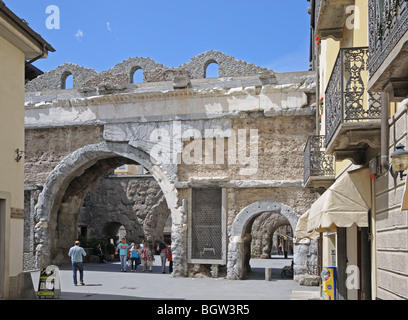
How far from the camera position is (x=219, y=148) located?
17.5m

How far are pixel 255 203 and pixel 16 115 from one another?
8.98 m

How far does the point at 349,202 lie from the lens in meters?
7.34

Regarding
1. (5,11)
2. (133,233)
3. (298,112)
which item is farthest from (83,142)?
(133,233)

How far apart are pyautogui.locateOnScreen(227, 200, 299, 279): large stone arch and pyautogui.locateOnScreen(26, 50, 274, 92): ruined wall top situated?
15.5 feet

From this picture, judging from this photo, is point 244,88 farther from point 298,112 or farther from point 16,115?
point 16,115

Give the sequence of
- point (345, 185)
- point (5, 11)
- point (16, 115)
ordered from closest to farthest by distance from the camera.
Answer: point (345, 185) < point (5, 11) < point (16, 115)

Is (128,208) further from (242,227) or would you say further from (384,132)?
(384,132)

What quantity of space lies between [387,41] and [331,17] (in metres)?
4.55

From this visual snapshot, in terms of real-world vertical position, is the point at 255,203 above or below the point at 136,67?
below

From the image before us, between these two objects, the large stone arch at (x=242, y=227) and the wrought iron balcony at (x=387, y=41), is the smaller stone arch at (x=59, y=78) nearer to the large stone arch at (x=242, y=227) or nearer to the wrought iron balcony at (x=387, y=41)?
the large stone arch at (x=242, y=227)

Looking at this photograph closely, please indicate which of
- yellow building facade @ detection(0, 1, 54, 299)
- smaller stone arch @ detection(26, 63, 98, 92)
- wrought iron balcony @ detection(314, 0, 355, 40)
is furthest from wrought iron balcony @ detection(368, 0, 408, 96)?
smaller stone arch @ detection(26, 63, 98, 92)

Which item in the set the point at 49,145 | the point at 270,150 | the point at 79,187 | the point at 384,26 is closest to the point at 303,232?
the point at 270,150

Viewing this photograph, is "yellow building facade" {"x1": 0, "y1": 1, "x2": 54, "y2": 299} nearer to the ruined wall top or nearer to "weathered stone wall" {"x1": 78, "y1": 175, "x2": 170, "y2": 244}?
the ruined wall top

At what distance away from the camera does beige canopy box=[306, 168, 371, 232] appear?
23.7 ft
